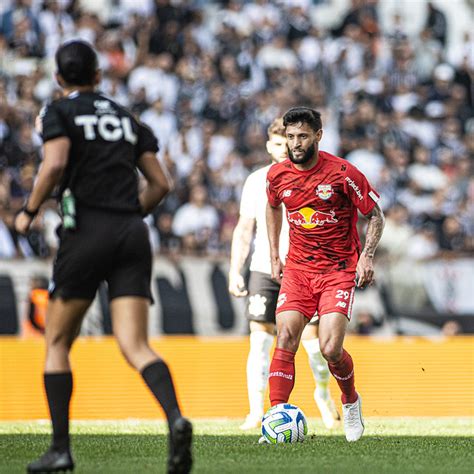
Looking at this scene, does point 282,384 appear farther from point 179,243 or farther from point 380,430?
point 179,243

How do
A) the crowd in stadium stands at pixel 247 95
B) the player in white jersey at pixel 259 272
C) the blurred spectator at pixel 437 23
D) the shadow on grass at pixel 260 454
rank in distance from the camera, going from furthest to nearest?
the blurred spectator at pixel 437 23, the crowd in stadium stands at pixel 247 95, the player in white jersey at pixel 259 272, the shadow on grass at pixel 260 454

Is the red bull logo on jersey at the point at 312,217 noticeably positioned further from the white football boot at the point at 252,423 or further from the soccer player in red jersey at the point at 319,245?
the white football boot at the point at 252,423

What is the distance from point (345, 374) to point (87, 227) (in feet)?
10.2

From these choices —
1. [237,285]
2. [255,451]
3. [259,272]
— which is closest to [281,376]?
[255,451]

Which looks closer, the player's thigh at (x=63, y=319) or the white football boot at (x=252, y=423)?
the player's thigh at (x=63, y=319)

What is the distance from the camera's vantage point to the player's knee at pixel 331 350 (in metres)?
8.47

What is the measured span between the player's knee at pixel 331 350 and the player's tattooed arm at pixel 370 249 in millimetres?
461

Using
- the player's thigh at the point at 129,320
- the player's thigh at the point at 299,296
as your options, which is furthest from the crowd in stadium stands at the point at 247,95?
the player's thigh at the point at 129,320

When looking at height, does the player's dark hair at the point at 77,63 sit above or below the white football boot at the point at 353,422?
above

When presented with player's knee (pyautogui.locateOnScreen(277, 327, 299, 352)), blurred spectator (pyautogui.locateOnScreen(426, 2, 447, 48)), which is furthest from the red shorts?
blurred spectator (pyautogui.locateOnScreen(426, 2, 447, 48))

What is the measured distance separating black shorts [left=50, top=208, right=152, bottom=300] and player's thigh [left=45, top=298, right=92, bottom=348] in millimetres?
44

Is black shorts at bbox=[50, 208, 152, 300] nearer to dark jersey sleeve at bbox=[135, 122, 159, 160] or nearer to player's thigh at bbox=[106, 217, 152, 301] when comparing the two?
player's thigh at bbox=[106, 217, 152, 301]

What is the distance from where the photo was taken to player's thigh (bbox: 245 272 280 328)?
419 inches

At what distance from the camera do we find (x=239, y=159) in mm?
19266
